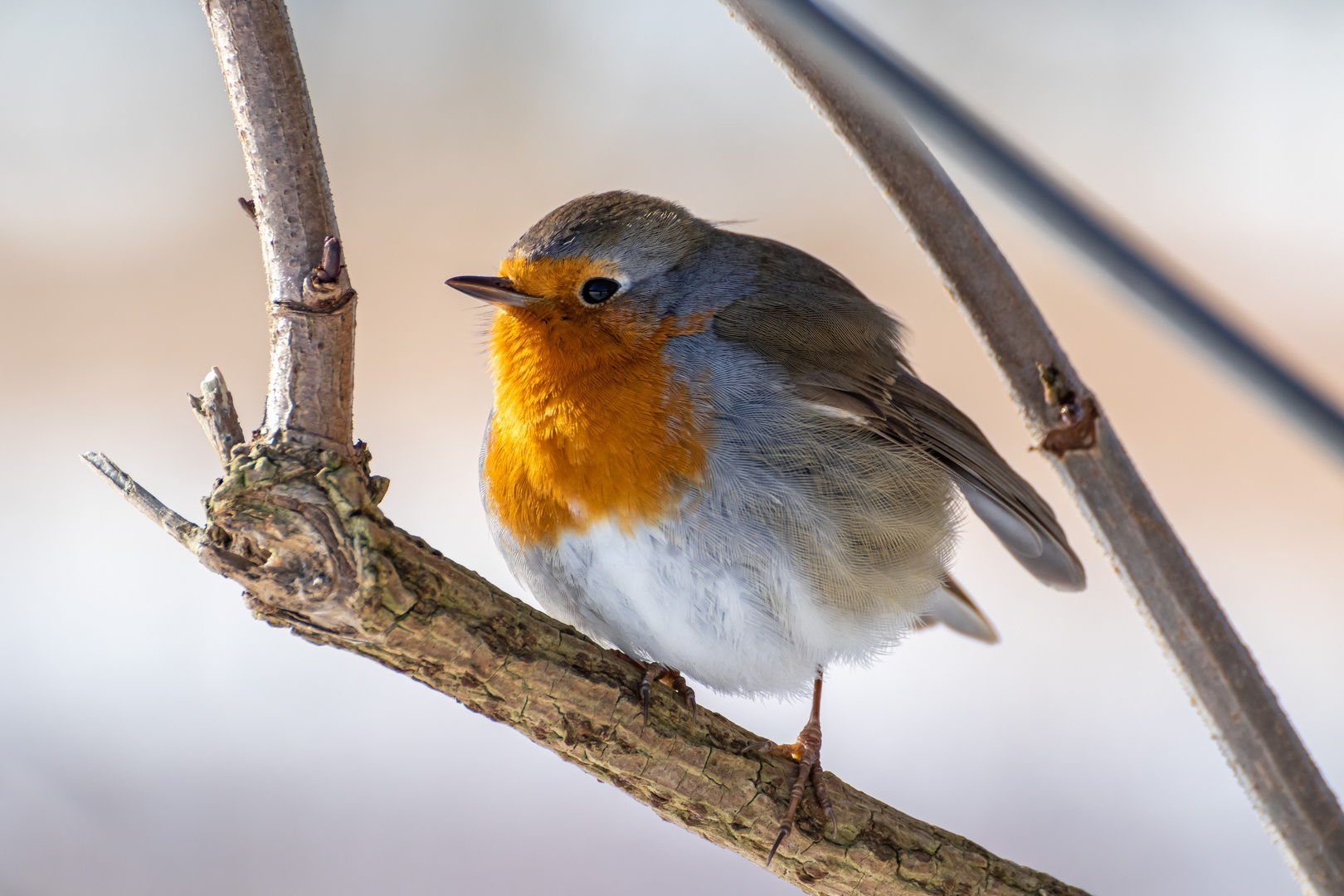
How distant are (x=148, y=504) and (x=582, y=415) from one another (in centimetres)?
61

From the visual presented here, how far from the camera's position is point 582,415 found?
1.50m

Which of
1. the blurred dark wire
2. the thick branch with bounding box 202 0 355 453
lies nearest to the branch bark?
the thick branch with bounding box 202 0 355 453

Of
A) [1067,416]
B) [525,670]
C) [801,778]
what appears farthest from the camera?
[801,778]

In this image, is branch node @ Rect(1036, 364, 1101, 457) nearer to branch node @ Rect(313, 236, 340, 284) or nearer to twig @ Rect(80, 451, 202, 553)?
branch node @ Rect(313, 236, 340, 284)

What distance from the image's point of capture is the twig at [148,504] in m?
1.04

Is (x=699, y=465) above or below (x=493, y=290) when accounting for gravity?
below

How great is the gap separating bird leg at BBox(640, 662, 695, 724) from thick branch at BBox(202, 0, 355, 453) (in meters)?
0.52

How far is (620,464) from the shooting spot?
4.79 feet

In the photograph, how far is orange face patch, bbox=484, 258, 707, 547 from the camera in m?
1.46

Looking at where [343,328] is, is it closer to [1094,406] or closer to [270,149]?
[270,149]

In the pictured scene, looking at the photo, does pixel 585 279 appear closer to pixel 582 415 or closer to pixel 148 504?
pixel 582 415

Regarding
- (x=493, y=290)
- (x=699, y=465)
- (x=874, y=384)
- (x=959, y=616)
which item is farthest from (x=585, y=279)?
(x=959, y=616)

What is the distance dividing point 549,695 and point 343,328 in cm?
51

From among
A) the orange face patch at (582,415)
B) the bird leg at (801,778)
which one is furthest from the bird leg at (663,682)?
the orange face patch at (582,415)
